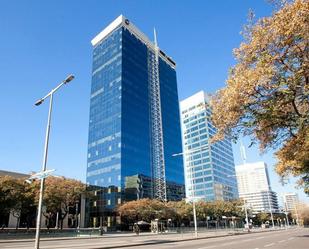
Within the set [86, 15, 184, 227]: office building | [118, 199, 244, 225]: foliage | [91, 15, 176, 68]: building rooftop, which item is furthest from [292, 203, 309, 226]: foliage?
[91, 15, 176, 68]: building rooftop

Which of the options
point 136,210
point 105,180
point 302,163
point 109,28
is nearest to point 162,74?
point 109,28

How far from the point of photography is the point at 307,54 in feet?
35.0

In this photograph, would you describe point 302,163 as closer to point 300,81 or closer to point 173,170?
point 300,81

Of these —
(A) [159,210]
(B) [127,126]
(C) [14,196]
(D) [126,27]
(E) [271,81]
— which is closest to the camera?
(E) [271,81]

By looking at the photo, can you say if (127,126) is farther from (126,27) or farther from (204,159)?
(204,159)

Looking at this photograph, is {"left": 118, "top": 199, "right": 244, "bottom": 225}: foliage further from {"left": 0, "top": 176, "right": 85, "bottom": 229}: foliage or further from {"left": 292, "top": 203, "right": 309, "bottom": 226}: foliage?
{"left": 292, "top": 203, "right": 309, "bottom": 226}: foliage

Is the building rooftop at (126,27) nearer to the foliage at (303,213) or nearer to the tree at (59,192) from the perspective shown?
the tree at (59,192)

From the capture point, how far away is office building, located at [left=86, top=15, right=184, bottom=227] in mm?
87375

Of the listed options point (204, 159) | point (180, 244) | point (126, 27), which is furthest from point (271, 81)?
point (204, 159)

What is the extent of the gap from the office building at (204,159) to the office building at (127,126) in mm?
29574

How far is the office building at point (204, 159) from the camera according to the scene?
5768 inches

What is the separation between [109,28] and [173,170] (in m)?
60.6

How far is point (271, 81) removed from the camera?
10.9 metres

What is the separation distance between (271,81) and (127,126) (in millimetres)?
83871
